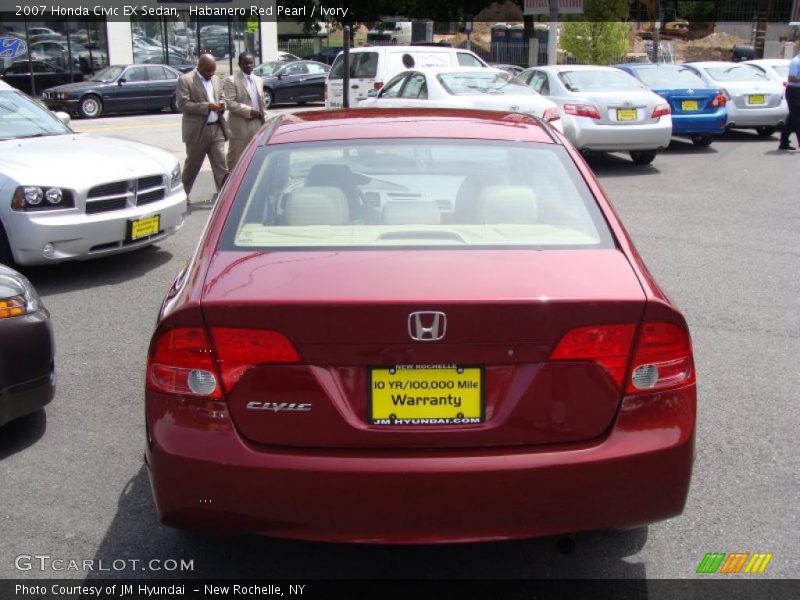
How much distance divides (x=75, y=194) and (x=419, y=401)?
5237 millimetres

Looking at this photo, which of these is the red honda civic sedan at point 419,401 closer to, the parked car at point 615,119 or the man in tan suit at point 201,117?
the man in tan suit at point 201,117

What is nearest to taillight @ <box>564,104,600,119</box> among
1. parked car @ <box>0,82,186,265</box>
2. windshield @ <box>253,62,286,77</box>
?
parked car @ <box>0,82,186,265</box>

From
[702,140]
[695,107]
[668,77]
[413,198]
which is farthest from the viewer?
[702,140]

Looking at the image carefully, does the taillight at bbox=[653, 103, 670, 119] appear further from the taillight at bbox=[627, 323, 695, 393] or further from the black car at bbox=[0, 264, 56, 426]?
the taillight at bbox=[627, 323, 695, 393]

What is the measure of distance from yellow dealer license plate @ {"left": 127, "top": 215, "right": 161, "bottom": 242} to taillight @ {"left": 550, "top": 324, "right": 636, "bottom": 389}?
5521 millimetres

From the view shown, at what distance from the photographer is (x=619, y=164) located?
15.2 metres

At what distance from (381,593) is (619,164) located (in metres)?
12.9

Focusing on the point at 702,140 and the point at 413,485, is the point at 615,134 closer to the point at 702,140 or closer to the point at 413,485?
the point at 702,140

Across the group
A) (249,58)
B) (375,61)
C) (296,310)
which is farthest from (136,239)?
(375,61)

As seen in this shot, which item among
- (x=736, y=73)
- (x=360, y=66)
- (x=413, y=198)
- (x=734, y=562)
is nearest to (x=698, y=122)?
(x=736, y=73)

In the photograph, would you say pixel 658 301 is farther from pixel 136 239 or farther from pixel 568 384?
pixel 136 239

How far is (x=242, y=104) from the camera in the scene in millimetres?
11172

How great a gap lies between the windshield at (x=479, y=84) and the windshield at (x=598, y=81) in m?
1.02

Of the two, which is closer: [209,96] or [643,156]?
[209,96]
